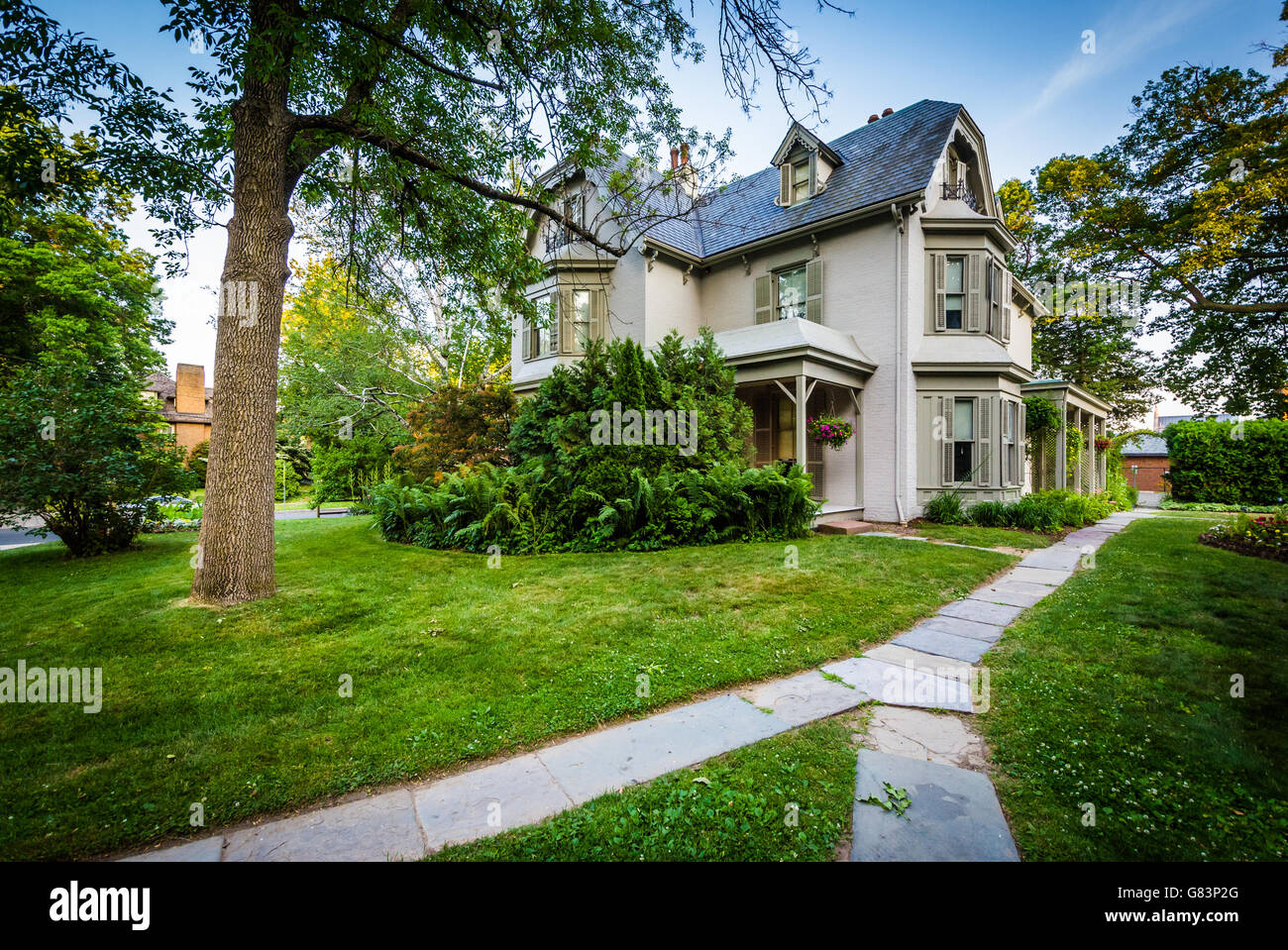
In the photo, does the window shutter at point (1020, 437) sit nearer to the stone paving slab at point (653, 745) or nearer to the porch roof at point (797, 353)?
the porch roof at point (797, 353)

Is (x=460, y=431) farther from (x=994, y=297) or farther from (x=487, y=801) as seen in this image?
(x=994, y=297)

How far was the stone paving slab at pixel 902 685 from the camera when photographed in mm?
3230

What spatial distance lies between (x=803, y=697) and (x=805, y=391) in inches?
317

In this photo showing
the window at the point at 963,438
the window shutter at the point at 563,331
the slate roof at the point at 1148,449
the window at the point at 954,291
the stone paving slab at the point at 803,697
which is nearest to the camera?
the stone paving slab at the point at 803,697

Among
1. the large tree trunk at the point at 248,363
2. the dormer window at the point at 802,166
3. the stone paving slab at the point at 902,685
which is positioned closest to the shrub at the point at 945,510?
the dormer window at the point at 802,166

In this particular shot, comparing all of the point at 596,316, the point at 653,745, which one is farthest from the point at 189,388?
the point at 653,745

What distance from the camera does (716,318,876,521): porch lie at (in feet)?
33.6

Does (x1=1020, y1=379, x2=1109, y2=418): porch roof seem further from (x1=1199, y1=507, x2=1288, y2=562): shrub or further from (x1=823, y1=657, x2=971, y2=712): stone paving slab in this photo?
(x1=823, y1=657, x2=971, y2=712): stone paving slab

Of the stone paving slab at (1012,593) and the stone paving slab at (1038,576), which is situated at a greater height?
the stone paving slab at (1038,576)

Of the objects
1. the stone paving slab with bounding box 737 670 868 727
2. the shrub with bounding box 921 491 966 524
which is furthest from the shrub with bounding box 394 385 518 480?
the stone paving slab with bounding box 737 670 868 727

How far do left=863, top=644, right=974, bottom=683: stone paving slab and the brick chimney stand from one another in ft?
133

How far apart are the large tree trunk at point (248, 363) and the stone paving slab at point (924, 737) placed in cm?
588
